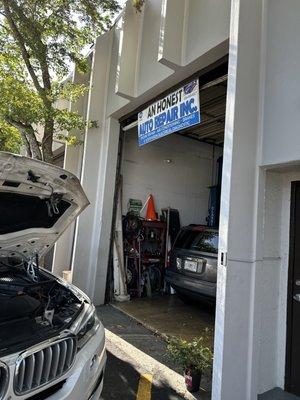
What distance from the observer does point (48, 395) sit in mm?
2381

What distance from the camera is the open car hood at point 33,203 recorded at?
302 centimetres

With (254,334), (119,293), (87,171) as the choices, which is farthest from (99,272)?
(254,334)

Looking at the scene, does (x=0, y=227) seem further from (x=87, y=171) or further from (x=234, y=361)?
(x=87, y=171)

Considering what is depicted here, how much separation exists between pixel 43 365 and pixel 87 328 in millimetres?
675

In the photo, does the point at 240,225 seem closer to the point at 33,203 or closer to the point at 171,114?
the point at 33,203

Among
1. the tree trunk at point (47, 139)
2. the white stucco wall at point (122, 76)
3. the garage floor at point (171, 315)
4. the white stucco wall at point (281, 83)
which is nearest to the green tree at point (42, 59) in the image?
the tree trunk at point (47, 139)

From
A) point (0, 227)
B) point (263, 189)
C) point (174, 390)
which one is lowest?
point (174, 390)

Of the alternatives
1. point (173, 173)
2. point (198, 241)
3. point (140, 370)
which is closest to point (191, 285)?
point (198, 241)

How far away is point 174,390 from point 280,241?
209 centimetres

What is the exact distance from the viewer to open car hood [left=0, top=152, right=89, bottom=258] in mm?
3017

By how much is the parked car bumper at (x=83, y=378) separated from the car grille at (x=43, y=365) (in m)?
0.04

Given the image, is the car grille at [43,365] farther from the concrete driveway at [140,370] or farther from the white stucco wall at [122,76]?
the white stucco wall at [122,76]

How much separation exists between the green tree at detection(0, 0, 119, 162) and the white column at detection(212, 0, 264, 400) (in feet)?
14.3

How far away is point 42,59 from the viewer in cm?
719
